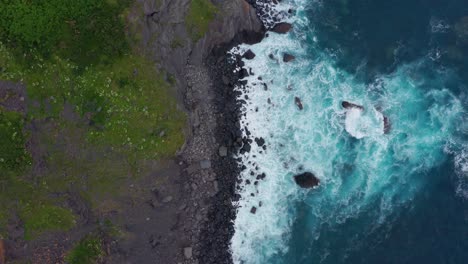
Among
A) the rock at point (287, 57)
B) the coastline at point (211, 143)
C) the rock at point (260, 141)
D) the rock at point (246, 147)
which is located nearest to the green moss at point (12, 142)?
the coastline at point (211, 143)

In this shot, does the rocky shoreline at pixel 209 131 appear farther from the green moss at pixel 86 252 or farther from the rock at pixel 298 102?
the green moss at pixel 86 252

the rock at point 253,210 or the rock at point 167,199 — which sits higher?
the rock at point 167,199

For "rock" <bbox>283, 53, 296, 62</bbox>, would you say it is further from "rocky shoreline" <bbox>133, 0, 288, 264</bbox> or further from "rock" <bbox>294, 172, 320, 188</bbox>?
"rock" <bbox>294, 172, 320, 188</bbox>

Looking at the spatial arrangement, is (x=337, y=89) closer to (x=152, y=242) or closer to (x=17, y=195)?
(x=152, y=242)

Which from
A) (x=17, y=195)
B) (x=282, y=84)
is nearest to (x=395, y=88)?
(x=282, y=84)

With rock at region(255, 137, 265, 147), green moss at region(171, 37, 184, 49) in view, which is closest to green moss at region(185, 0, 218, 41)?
green moss at region(171, 37, 184, 49)
